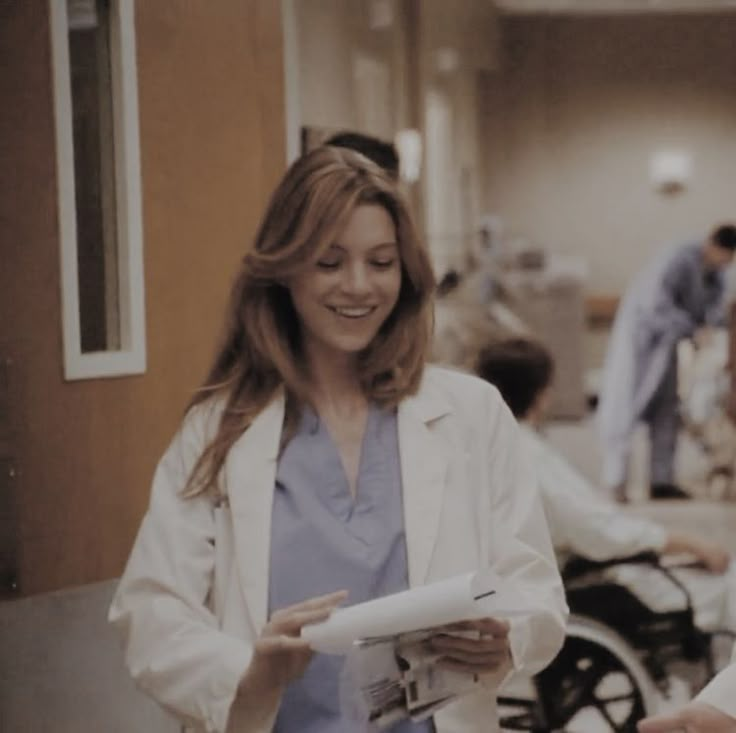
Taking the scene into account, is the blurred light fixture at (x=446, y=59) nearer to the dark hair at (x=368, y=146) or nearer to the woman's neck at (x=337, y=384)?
the dark hair at (x=368, y=146)

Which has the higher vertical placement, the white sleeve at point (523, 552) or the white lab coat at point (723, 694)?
the white sleeve at point (523, 552)

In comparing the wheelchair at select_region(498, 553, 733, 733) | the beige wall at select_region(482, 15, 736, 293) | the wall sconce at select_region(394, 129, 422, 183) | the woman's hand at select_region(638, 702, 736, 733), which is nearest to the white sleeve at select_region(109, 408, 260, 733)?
the woman's hand at select_region(638, 702, 736, 733)

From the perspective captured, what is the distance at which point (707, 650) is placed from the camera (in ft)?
10.6

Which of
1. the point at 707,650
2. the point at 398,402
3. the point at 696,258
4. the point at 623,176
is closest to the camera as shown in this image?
the point at 398,402

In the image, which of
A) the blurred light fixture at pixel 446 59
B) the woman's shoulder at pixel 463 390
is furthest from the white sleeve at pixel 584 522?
the blurred light fixture at pixel 446 59

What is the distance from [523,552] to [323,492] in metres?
0.25

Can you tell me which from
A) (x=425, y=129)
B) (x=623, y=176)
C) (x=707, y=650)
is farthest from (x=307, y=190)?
(x=623, y=176)

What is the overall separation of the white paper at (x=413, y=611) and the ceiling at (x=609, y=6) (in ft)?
16.9

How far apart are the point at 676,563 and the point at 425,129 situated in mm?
3424

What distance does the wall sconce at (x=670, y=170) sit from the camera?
288 inches

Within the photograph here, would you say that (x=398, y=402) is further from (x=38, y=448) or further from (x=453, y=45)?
(x=453, y=45)

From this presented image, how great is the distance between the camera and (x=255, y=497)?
1.67 metres

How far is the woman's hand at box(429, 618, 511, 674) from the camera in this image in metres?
1.56

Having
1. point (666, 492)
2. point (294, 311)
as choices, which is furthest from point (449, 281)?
point (294, 311)
